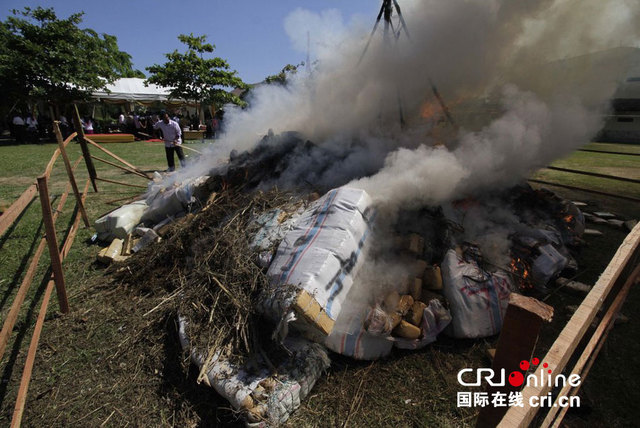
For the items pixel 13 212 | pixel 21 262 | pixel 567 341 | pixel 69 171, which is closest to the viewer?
pixel 567 341

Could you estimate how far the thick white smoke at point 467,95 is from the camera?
4.11 m

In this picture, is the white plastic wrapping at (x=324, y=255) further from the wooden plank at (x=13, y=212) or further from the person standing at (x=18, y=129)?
the person standing at (x=18, y=129)

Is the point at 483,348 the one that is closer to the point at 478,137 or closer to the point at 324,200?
the point at 324,200

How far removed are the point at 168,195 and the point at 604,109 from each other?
713 cm

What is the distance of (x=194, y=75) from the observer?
1691 centimetres

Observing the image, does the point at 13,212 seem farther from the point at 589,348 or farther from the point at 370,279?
the point at 589,348

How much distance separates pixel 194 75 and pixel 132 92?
688cm

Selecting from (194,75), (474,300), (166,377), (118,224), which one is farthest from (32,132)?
(474,300)

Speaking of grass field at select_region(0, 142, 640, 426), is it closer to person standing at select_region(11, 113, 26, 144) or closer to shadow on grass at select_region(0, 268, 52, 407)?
shadow on grass at select_region(0, 268, 52, 407)

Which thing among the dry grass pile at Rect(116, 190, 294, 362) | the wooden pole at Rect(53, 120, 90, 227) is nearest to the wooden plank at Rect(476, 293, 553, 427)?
the dry grass pile at Rect(116, 190, 294, 362)

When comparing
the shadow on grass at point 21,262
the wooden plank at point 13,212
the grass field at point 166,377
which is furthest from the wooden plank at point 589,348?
the shadow on grass at point 21,262

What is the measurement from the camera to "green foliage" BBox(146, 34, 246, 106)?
16.6 m

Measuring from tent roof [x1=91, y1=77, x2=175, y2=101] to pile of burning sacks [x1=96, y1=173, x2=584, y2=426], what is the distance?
20.5m

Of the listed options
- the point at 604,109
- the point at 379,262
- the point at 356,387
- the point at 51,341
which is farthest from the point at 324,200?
the point at 604,109
